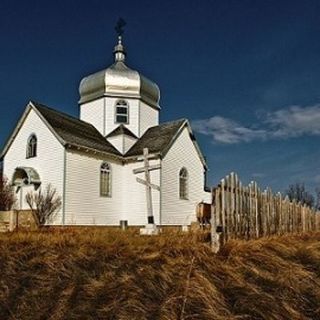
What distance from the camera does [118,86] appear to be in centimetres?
2703

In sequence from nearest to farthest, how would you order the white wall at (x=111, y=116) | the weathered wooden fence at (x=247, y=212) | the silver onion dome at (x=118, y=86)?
the weathered wooden fence at (x=247, y=212)
the white wall at (x=111, y=116)
the silver onion dome at (x=118, y=86)

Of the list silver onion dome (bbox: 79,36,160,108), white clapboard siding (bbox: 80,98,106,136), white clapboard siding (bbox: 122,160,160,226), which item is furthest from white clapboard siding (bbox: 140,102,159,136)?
white clapboard siding (bbox: 122,160,160,226)

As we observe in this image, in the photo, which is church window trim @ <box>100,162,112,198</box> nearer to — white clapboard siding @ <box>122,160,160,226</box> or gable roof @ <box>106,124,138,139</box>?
white clapboard siding @ <box>122,160,160,226</box>

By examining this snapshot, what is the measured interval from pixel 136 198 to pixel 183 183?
3.13m

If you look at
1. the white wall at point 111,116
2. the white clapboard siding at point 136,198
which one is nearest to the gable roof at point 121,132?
the white wall at point 111,116

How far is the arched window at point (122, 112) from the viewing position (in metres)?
26.6

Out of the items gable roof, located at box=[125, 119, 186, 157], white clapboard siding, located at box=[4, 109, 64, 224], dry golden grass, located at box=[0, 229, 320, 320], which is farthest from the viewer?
gable roof, located at box=[125, 119, 186, 157]

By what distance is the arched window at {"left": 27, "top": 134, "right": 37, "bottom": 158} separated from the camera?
71.0 feet

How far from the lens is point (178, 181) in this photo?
23.6m

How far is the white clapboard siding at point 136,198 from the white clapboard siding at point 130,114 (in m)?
3.78

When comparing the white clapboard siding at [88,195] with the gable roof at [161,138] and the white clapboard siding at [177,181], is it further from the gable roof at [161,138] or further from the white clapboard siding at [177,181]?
the white clapboard siding at [177,181]

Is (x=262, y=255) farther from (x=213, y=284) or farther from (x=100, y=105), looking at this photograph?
(x=100, y=105)

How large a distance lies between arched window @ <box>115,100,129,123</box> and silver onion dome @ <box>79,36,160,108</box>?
0.52 m

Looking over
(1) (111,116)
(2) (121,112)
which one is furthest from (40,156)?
(2) (121,112)
